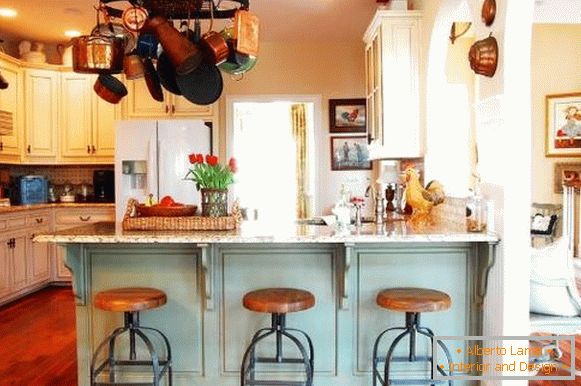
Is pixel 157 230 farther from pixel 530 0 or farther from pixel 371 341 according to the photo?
pixel 530 0

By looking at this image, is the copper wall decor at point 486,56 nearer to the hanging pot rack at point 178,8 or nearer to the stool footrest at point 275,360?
the hanging pot rack at point 178,8

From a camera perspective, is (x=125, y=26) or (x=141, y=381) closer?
(x=125, y=26)

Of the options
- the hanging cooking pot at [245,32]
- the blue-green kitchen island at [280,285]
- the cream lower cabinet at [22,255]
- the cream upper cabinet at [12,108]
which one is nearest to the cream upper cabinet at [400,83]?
the blue-green kitchen island at [280,285]

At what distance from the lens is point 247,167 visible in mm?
7281

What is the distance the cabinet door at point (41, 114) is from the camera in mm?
5660

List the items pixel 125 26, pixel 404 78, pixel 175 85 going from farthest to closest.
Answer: pixel 404 78 < pixel 175 85 < pixel 125 26

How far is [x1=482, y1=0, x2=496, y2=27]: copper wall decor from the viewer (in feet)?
8.28

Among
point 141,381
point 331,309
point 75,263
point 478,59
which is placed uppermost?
point 478,59

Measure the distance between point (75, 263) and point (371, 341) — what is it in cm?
163

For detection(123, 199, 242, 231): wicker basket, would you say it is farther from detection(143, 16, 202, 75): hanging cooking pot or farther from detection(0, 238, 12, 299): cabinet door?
detection(0, 238, 12, 299): cabinet door

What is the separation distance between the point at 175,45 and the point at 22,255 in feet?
12.7

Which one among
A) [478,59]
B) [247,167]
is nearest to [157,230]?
[478,59]

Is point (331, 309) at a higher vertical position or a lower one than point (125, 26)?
lower

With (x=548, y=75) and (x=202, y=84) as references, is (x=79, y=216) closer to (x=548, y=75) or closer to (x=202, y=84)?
(x=202, y=84)
